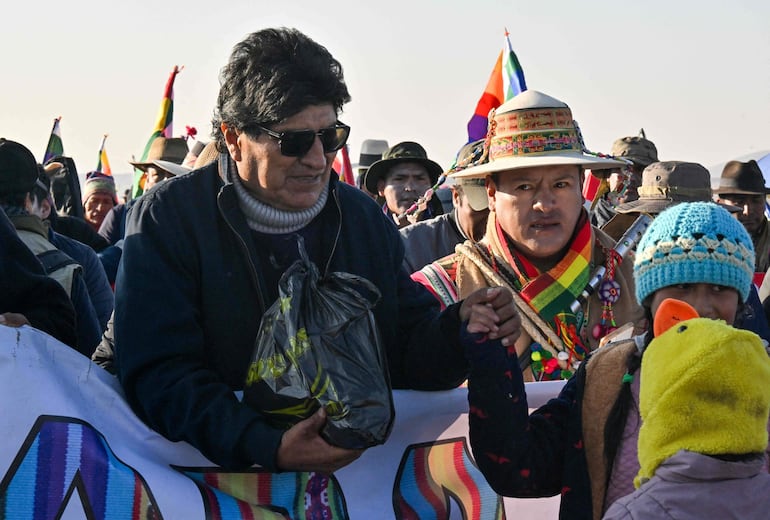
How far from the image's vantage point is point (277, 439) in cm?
308

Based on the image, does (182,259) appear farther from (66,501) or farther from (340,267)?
(66,501)

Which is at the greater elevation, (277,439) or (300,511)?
(277,439)

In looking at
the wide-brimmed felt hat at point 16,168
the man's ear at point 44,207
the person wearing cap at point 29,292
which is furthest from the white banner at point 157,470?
the man's ear at point 44,207

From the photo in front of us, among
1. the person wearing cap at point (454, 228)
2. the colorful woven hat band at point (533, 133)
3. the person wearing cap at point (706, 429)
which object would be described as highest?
the colorful woven hat band at point (533, 133)

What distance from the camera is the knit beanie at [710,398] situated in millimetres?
2285

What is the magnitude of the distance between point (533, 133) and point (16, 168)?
2.47 meters

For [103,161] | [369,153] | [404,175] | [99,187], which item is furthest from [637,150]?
[103,161]

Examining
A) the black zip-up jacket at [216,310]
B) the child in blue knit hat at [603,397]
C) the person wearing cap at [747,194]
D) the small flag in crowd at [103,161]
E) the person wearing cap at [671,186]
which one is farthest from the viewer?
the small flag in crowd at [103,161]

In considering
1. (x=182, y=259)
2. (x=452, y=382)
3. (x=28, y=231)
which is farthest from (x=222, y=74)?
(x=28, y=231)

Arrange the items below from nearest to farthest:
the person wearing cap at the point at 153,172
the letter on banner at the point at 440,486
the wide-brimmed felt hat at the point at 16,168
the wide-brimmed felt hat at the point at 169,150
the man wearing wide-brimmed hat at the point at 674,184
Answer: the letter on banner at the point at 440,486
the wide-brimmed felt hat at the point at 16,168
the man wearing wide-brimmed hat at the point at 674,184
the person wearing cap at the point at 153,172
the wide-brimmed felt hat at the point at 169,150

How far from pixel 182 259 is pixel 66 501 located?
717 mm

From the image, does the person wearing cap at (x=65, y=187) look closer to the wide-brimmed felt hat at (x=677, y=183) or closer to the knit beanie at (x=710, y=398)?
the wide-brimmed felt hat at (x=677, y=183)

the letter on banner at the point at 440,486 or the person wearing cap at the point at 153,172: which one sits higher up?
the person wearing cap at the point at 153,172

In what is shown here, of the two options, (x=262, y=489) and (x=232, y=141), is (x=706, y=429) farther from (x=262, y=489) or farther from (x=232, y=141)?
(x=232, y=141)
